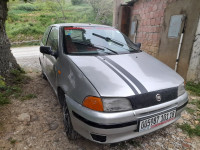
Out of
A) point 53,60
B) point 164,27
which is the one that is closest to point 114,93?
point 53,60

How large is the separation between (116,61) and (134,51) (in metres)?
0.70

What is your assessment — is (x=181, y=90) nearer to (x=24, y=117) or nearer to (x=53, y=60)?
(x=53, y=60)

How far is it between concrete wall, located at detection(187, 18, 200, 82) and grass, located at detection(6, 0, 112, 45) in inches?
552

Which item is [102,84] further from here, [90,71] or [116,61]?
[116,61]

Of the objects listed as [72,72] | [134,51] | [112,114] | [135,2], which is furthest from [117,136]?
[135,2]

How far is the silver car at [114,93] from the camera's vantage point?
1.53m

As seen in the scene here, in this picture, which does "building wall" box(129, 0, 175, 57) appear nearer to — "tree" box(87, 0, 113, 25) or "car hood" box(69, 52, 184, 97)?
"car hood" box(69, 52, 184, 97)

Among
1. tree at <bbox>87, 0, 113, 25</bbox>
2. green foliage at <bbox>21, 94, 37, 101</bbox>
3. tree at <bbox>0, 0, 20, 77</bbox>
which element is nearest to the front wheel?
green foliage at <bbox>21, 94, 37, 101</bbox>

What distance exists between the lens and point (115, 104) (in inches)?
60.7

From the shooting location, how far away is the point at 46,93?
3.54 meters

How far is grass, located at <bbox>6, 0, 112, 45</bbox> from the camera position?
15.6m

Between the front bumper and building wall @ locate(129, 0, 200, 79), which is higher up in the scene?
building wall @ locate(129, 0, 200, 79)

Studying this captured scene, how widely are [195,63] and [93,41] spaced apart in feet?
9.89

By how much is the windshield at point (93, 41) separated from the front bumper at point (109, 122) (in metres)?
0.96
